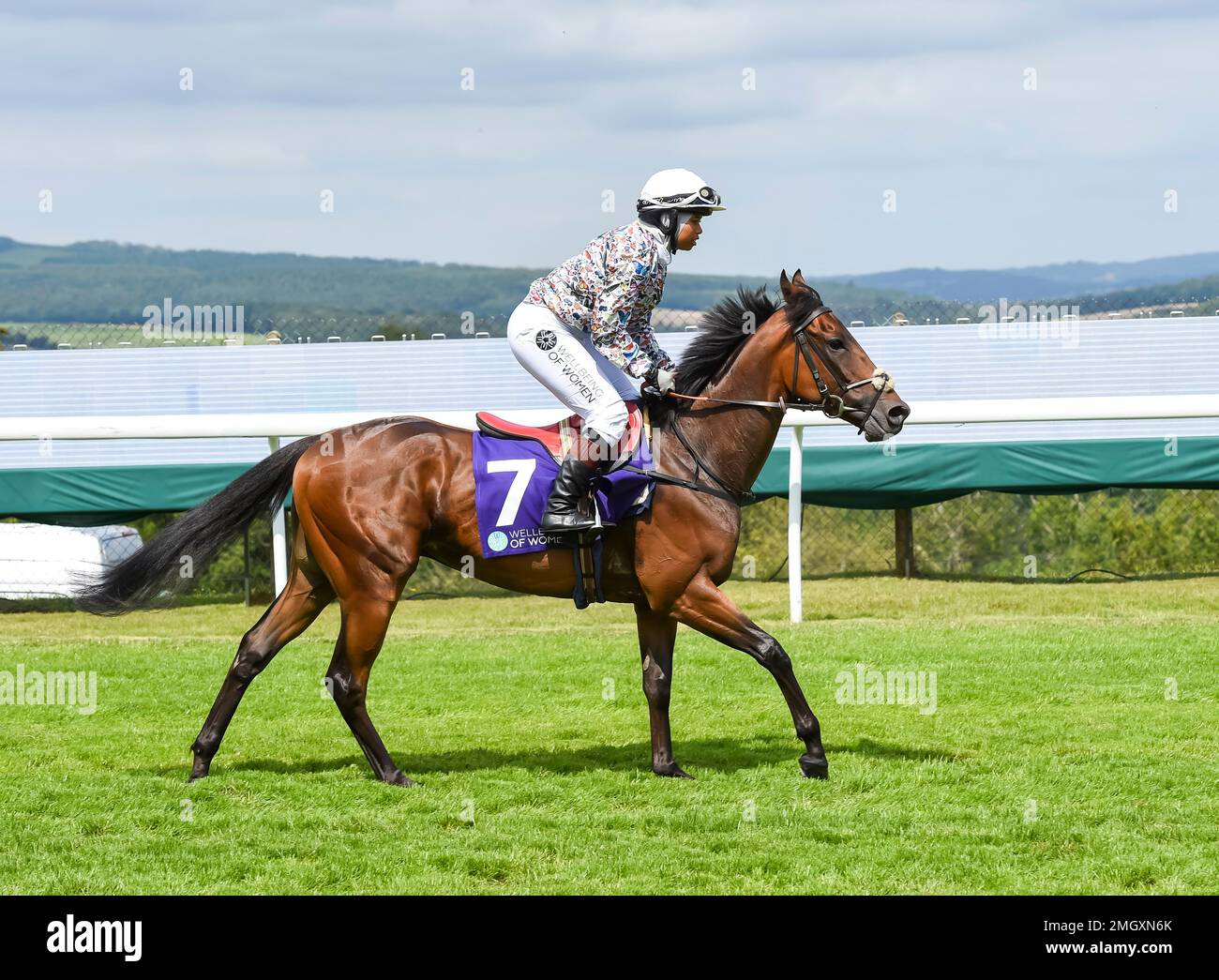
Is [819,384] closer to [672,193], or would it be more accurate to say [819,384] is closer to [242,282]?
[672,193]

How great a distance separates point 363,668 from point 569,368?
1412mm

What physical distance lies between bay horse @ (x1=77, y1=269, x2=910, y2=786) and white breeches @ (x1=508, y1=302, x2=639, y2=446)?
0.32 meters

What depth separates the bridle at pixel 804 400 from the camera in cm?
594

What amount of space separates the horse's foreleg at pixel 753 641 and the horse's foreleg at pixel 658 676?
0.22 metres

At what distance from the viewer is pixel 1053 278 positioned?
174000 mm

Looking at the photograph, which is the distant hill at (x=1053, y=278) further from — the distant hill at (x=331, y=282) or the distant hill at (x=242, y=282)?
the distant hill at (x=242, y=282)

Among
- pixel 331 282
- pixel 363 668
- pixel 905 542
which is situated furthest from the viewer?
pixel 331 282

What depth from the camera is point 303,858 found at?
476 cm

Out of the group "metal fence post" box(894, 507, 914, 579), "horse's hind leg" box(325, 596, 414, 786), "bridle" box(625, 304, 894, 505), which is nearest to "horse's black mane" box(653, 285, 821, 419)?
"bridle" box(625, 304, 894, 505)

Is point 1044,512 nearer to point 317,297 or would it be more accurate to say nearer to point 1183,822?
point 1183,822

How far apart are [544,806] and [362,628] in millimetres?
1056

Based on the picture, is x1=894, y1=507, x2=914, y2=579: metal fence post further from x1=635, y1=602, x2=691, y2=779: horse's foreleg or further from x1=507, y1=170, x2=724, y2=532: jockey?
x1=507, y1=170, x2=724, y2=532: jockey

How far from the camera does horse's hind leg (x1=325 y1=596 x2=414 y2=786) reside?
5918 millimetres

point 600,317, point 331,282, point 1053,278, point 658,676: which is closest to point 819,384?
point 600,317
